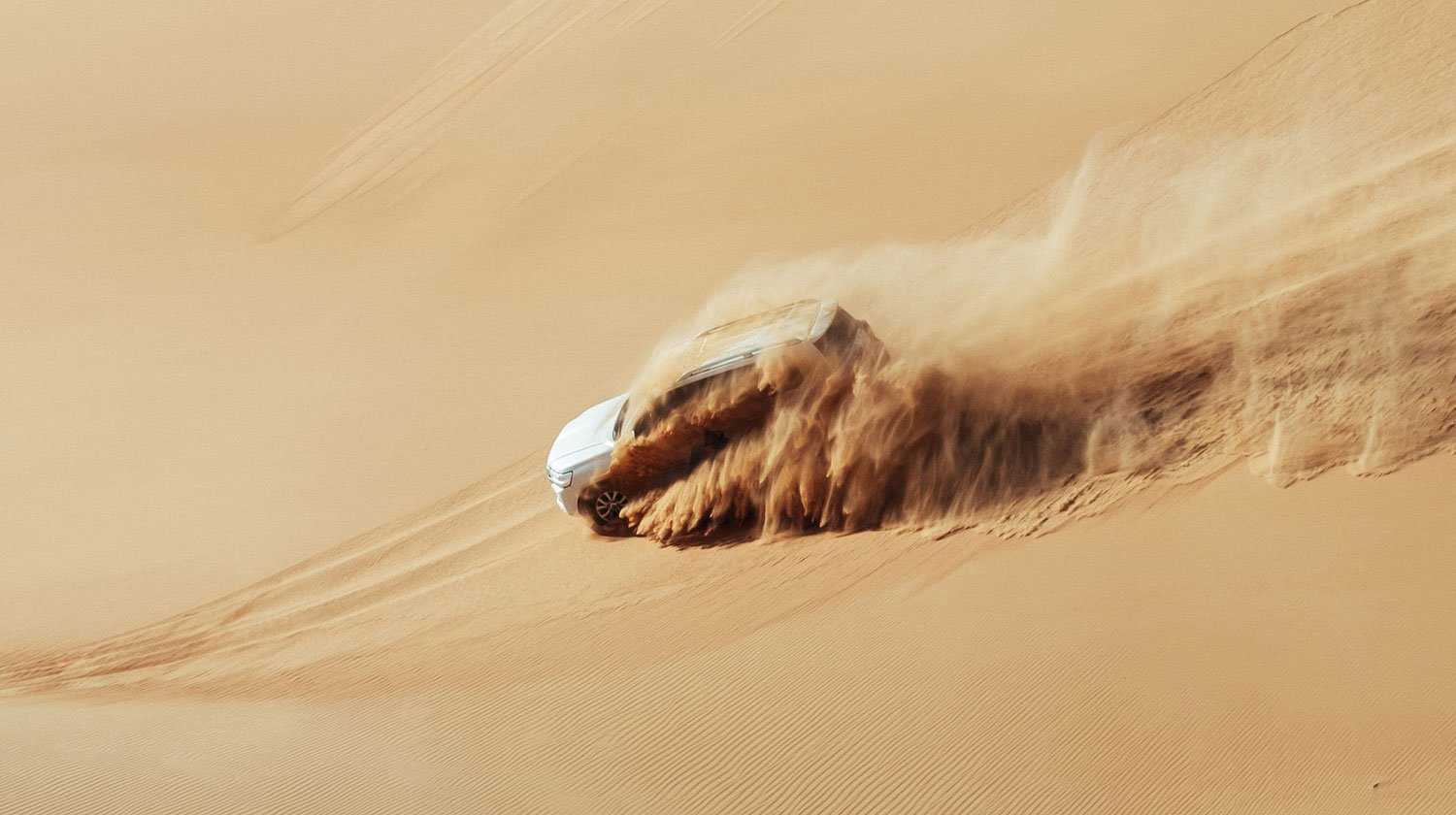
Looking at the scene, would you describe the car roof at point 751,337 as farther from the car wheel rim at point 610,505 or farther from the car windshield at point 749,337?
the car wheel rim at point 610,505

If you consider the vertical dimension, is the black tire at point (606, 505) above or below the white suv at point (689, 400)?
below

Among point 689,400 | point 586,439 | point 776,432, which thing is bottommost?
point 776,432

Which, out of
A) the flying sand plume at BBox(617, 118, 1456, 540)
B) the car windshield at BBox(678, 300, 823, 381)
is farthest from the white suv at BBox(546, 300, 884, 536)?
the flying sand plume at BBox(617, 118, 1456, 540)

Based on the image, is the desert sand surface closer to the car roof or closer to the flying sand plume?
the flying sand plume

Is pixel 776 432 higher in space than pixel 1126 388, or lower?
higher

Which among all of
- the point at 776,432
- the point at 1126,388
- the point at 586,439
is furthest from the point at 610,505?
the point at 1126,388

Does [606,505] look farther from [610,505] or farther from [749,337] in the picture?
[749,337]

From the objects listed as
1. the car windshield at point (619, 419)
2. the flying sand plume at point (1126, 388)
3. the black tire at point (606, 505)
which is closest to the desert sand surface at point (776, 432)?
the flying sand plume at point (1126, 388)
